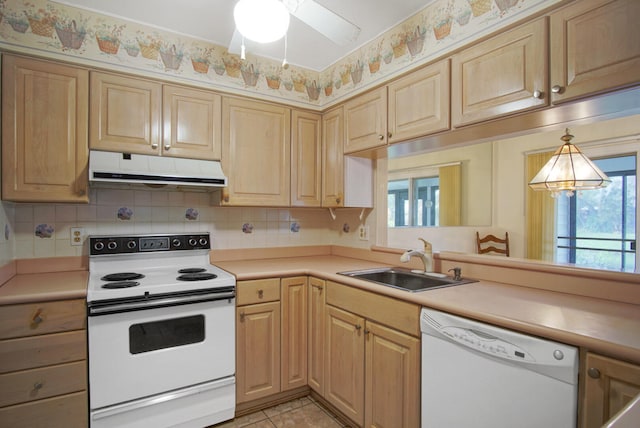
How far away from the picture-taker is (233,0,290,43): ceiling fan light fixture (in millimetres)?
1261

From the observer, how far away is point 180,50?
221cm

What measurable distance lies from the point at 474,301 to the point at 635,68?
3.24ft

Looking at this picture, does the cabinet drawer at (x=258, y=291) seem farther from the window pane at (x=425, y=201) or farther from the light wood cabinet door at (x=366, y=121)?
the window pane at (x=425, y=201)

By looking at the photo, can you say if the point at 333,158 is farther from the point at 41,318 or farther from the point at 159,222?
the point at 41,318

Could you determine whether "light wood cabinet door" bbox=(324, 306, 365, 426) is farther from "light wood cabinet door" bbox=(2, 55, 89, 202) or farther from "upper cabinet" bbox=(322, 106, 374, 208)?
"light wood cabinet door" bbox=(2, 55, 89, 202)

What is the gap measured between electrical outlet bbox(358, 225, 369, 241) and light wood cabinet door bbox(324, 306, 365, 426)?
32.7 inches

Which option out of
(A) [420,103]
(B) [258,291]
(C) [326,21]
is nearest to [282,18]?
(C) [326,21]

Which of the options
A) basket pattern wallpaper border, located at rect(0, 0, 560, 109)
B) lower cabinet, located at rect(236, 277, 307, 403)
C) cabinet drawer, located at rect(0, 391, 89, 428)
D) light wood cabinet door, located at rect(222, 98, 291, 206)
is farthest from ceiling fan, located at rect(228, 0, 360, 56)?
cabinet drawer, located at rect(0, 391, 89, 428)

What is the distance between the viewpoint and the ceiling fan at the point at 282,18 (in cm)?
127

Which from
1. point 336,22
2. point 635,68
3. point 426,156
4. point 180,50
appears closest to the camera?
point 635,68

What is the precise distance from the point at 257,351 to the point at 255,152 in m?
1.36

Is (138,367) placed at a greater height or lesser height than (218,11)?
lesser

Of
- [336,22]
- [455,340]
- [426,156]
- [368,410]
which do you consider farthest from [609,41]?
[426,156]

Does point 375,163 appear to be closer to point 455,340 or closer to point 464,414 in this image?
point 455,340
